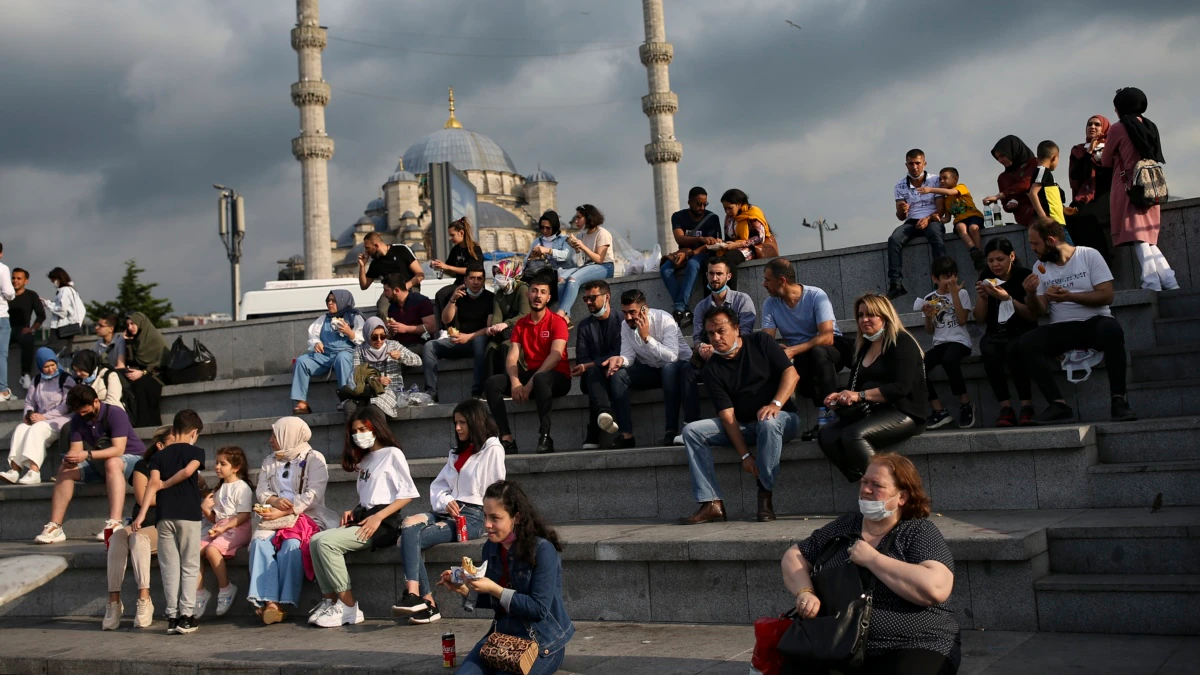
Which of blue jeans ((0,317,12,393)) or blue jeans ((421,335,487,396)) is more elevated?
blue jeans ((0,317,12,393))

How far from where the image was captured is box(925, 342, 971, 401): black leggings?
7.38 metres

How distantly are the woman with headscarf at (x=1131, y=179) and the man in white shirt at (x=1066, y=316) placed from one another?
1416 mm

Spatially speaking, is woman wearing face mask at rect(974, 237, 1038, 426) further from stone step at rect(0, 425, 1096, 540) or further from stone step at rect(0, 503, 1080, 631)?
stone step at rect(0, 503, 1080, 631)

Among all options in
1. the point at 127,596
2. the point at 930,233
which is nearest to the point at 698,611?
the point at 127,596

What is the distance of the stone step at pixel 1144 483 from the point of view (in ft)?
19.2

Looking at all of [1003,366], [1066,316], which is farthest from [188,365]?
[1066,316]

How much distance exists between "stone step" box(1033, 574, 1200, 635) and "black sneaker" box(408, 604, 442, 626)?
3.38m

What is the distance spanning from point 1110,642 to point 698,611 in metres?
2.05

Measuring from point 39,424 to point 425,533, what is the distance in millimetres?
5484

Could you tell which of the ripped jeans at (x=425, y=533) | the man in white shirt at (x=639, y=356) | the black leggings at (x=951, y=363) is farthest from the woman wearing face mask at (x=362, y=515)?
the black leggings at (x=951, y=363)

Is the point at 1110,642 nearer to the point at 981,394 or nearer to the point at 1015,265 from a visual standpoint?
the point at 981,394

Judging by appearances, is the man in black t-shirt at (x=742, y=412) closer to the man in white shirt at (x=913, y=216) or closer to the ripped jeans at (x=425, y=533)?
the ripped jeans at (x=425, y=533)

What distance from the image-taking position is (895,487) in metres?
4.12

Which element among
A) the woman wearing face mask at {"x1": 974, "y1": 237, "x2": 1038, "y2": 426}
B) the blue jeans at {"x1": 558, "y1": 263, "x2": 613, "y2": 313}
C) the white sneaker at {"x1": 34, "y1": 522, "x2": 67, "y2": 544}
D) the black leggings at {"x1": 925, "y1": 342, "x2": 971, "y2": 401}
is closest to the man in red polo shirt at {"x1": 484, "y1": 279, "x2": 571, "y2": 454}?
the blue jeans at {"x1": 558, "y1": 263, "x2": 613, "y2": 313}
